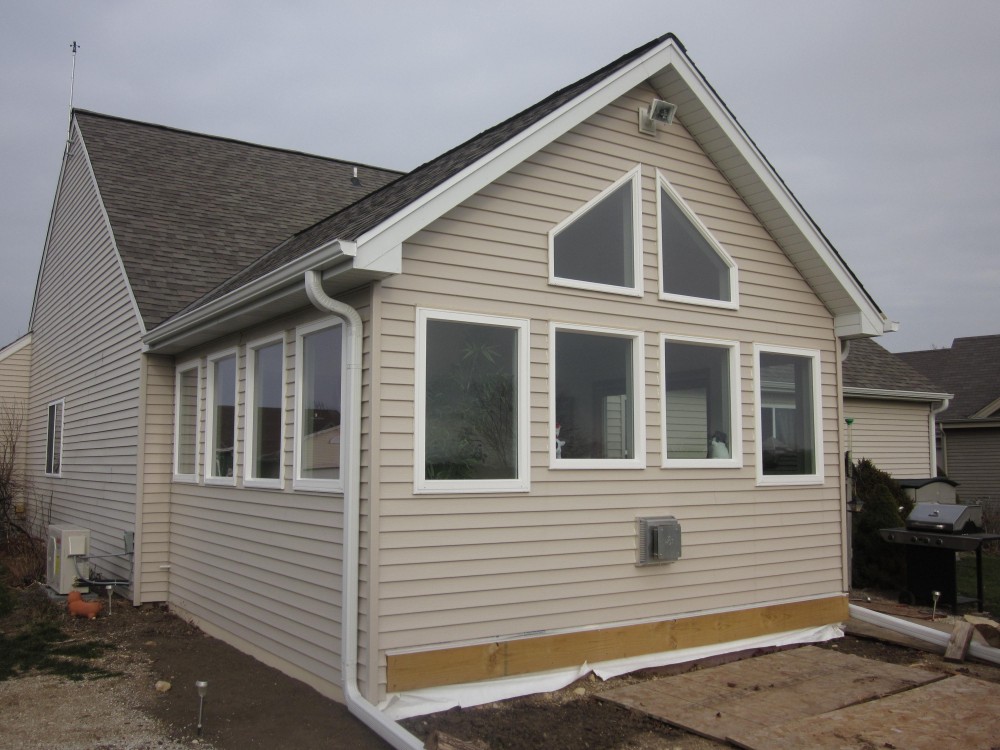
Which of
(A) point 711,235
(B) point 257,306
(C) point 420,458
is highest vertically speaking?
(A) point 711,235

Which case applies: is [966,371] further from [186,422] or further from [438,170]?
[186,422]

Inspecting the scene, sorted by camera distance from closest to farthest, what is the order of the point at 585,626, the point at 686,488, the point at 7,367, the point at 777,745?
the point at 777,745
the point at 585,626
the point at 686,488
the point at 7,367

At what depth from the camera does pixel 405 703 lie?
5898mm

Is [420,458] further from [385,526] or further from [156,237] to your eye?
[156,237]

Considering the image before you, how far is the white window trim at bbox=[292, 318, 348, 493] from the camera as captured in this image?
6266 millimetres

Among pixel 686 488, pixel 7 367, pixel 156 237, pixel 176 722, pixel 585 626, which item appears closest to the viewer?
pixel 176 722

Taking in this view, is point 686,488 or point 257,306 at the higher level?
point 257,306

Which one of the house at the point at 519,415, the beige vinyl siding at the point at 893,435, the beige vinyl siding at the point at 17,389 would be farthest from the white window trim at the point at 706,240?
the beige vinyl siding at the point at 17,389

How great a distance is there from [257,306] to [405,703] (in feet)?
10.6

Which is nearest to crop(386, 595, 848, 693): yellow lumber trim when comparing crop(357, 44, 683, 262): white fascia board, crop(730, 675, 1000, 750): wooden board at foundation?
crop(730, 675, 1000, 750): wooden board at foundation

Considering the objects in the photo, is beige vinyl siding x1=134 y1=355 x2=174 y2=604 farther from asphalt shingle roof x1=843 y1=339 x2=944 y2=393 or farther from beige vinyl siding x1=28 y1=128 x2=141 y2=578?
asphalt shingle roof x1=843 y1=339 x2=944 y2=393

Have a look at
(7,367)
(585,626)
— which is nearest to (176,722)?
(585,626)

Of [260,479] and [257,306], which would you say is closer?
[257,306]

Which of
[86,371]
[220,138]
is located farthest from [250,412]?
[220,138]
